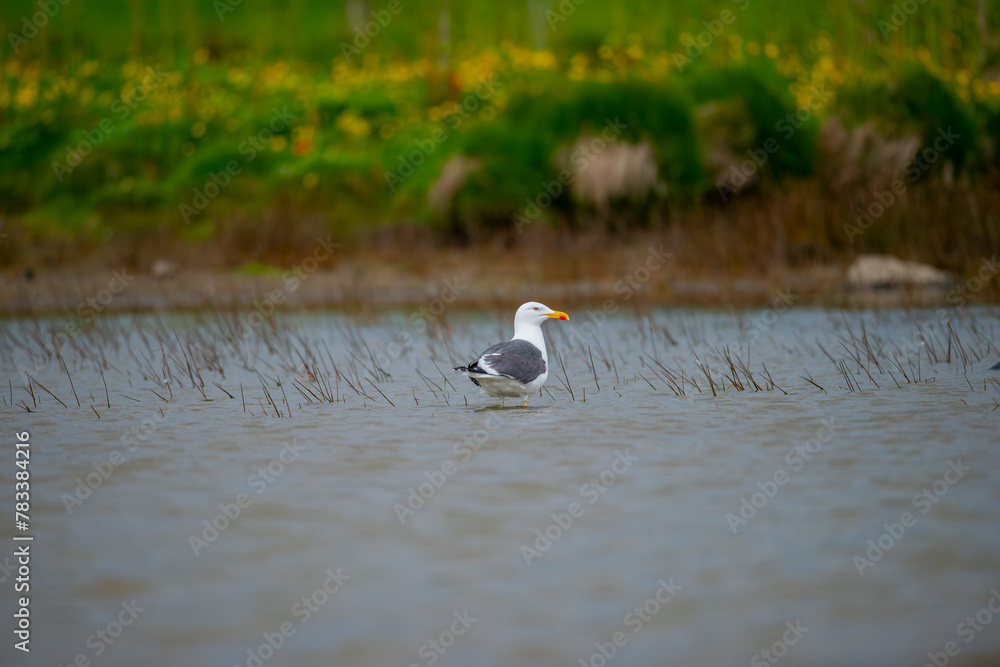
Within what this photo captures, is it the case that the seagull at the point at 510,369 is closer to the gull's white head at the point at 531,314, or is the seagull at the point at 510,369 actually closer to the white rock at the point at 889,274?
the gull's white head at the point at 531,314

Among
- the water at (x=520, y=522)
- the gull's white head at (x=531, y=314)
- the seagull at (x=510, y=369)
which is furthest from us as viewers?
the gull's white head at (x=531, y=314)

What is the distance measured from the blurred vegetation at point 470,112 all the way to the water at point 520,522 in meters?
11.1

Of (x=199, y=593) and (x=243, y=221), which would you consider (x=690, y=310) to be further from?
(x=199, y=593)

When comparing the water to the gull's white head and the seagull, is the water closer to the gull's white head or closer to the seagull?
the seagull

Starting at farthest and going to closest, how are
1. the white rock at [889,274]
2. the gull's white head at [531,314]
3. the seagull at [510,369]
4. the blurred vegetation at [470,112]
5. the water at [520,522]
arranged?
the blurred vegetation at [470,112], the white rock at [889,274], the gull's white head at [531,314], the seagull at [510,369], the water at [520,522]

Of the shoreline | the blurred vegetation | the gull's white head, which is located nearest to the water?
the gull's white head

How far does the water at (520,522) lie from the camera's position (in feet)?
15.6

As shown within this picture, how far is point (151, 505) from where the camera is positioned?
6789mm

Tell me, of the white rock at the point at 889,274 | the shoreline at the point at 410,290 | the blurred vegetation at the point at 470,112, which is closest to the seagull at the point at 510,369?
the shoreline at the point at 410,290

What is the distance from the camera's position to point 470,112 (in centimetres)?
2634

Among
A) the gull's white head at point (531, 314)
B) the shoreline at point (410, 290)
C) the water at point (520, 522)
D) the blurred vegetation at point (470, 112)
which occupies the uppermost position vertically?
the blurred vegetation at point (470, 112)

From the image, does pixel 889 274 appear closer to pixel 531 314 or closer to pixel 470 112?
pixel 531 314

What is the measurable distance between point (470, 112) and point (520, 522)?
2087 centimetres

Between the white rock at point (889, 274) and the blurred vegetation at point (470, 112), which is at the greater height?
the blurred vegetation at point (470, 112)
